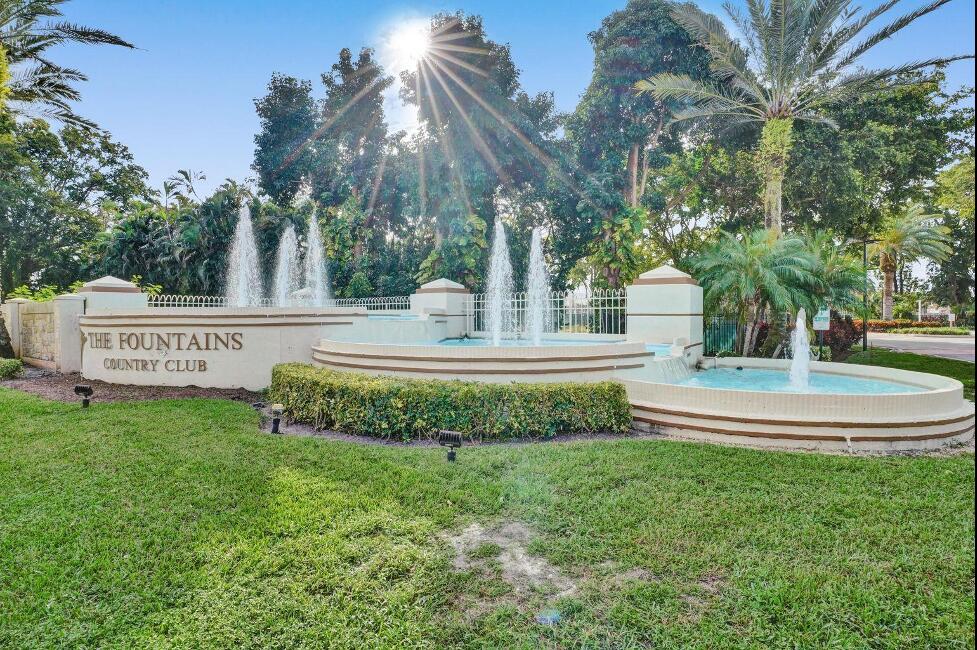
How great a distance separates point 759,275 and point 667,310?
126 inches

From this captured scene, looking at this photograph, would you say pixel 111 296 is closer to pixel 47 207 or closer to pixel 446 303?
pixel 446 303

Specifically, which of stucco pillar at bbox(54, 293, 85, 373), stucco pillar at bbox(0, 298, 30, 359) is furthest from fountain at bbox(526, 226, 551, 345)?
stucco pillar at bbox(0, 298, 30, 359)

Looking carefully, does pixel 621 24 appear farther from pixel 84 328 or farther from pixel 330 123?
pixel 84 328

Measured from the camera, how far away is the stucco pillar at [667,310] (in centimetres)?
1093

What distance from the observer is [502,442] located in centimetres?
661

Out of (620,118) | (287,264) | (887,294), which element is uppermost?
(620,118)

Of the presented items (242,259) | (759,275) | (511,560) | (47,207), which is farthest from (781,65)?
(47,207)

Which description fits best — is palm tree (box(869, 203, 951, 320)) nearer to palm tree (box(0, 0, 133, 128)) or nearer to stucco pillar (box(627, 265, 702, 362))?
stucco pillar (box(627, 265, 702, 362))

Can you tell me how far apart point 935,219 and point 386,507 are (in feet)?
100

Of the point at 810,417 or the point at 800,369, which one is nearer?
the point at 810,417

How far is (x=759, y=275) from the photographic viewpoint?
12.4 metres

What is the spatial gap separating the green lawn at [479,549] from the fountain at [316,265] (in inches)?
710

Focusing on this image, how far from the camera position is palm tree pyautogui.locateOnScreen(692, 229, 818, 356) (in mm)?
12234

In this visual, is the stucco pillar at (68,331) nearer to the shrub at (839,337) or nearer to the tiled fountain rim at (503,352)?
the tiled fountain rim at (503,352)
